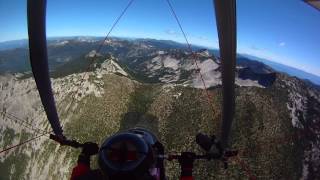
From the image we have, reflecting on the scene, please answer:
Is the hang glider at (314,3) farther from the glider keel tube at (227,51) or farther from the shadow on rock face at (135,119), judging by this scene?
the shadow on rock face at (135,119)

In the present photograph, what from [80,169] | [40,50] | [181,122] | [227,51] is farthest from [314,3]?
[181,122]

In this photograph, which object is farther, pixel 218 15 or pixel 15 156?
pixel 15 156

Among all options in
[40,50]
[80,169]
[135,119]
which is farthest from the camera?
[135,119]

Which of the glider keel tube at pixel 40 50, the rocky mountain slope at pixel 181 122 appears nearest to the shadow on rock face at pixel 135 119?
the rocky mountain slope at pixel 181 122

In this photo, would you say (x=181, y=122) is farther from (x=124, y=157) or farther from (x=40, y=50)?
(x=124, y=157)

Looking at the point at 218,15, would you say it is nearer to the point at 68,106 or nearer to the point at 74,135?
the point at 74,135

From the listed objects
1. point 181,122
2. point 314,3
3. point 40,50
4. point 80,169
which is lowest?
point 181,122

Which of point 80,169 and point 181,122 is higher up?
point 80,169

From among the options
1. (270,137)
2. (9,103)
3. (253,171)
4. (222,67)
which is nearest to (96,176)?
(222,67)
